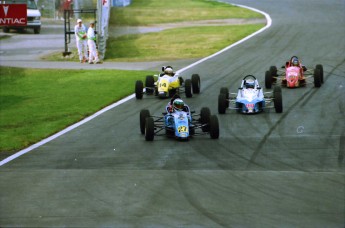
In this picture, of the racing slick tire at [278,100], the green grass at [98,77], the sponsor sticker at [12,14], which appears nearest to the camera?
the racing slick tire at [278,100]

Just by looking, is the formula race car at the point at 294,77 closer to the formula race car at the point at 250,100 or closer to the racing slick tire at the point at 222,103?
the formula race car at the point at 250,100

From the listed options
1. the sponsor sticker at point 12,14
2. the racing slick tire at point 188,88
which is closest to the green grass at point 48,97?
the racing slick tire at point 188,88

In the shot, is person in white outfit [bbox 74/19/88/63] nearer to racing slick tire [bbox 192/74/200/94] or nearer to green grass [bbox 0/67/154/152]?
green grass [bbox 0/67/154/152]

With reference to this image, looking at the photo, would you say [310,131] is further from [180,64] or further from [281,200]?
[180,64]

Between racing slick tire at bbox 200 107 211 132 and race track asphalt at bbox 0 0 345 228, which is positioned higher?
racing slick tire at bbox 200 107 211 132

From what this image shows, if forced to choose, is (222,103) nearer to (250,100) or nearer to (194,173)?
(250,100)

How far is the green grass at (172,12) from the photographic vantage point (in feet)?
197

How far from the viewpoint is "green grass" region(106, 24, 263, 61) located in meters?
44.5

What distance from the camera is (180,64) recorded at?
132 feet

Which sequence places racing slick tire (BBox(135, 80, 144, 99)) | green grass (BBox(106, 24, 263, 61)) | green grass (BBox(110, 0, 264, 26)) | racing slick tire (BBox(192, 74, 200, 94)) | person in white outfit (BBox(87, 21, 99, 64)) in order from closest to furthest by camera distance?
racing slick tire (BBox(135, 80, 144, 99)) < racing slick tire (BBox(192, 74, 200, 94)) < person in white outfit (BBox(87, 21, 99, 64)) < green grass (BBox(106, 24, 263, 61)) < green grass (BBox(110, 0, 264, 26))

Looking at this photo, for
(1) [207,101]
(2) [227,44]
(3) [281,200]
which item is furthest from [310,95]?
(2) [227,44]

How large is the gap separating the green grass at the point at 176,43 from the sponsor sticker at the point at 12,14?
49.9ft

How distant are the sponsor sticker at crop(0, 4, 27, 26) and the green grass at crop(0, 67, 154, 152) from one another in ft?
9.68

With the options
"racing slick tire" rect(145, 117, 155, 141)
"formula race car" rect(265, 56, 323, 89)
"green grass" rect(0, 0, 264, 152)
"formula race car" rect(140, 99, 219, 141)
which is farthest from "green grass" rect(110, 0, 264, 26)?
"racing slick tire" rect(145, 117, 155, 141)
